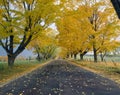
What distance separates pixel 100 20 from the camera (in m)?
41.1

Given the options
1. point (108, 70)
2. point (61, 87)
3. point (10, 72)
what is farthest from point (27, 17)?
point (61, 87)

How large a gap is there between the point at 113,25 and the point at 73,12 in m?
9.12

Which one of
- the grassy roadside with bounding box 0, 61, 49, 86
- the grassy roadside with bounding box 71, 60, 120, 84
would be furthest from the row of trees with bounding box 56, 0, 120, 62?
the grassy roadside with bounding box 0, 61, 49, 86

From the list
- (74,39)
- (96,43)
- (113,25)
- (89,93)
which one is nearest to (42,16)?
(113,25)

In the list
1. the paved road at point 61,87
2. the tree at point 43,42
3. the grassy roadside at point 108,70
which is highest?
the tree at point 43,42

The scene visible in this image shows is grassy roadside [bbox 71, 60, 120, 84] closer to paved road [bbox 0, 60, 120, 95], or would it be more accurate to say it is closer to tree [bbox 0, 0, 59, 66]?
paved road [bbox 0, 60, 120, 95]

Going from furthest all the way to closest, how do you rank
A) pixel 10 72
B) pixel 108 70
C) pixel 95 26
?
pixel 95 26 < pixel 108 70 < pixel 10 72

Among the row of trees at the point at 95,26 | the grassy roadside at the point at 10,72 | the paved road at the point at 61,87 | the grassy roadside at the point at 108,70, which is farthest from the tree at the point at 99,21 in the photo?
the paved road at the point at 61,87

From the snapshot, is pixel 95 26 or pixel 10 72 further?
pixel 95 26

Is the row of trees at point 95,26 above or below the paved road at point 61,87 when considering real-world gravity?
above

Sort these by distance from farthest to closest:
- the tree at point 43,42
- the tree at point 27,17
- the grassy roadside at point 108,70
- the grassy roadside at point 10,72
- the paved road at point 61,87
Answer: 1. the tree at point 43,42
2. the tree at point 27,17
3. the grassy roadside at point 108,70
4. the grassy roadside at point 10,72
5. the paved road at point 61,87

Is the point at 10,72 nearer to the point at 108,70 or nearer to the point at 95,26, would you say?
the point at 108,70

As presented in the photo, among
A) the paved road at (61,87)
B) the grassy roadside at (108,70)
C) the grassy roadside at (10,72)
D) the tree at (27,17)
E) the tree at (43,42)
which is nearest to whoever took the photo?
the paved road at (61,87)

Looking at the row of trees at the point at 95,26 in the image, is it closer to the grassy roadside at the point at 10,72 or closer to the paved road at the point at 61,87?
the grassy roadside at the point at 10,72
